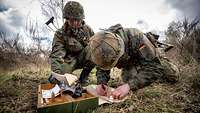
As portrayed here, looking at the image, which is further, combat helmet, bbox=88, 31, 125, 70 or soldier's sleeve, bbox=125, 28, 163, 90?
soldier's sleeve, bbox=125, 28, 163, 90

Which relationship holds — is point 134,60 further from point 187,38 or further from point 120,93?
point 187,38

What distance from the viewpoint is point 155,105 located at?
2758 millimetres

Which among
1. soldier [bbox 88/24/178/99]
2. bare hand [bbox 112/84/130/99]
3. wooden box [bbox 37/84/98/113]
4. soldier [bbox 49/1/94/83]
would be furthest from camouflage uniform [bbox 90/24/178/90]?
soldier [bbox 49/1/94/83]

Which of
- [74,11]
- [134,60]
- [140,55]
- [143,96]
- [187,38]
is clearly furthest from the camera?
[187,38]

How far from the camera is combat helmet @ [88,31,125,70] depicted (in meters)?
2.44

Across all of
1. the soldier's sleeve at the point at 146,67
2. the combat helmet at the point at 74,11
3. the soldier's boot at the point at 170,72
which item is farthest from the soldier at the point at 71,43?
the soldier's boot at the point at 170,72

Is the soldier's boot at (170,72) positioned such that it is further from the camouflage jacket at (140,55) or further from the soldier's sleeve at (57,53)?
the soldier's sleeve at (57,53)

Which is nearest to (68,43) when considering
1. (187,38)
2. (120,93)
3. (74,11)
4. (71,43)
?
(71,43)

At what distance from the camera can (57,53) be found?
411 cm

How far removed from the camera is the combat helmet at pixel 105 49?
2443mm

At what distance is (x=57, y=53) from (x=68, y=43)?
0.34 meters

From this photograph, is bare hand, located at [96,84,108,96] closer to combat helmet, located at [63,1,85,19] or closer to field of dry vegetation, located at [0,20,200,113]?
field of dry vegetation, located at [0,20,200,113]

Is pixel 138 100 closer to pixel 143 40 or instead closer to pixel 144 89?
pixel 144 89

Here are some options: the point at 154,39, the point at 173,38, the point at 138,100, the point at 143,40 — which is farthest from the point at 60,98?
the point at 173,38
